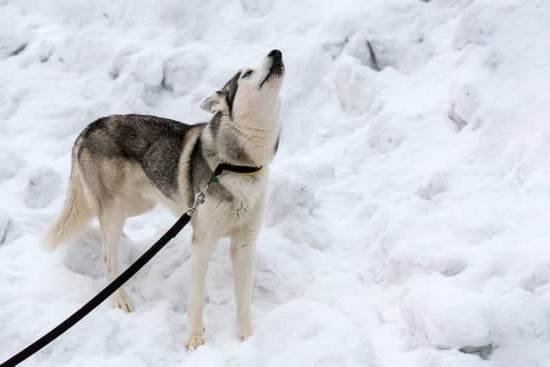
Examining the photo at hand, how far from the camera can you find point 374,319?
3.62m

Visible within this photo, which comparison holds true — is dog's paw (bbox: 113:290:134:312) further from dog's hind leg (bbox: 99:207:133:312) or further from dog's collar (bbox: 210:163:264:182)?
dog's collar (bbox: 210:163:264:182)

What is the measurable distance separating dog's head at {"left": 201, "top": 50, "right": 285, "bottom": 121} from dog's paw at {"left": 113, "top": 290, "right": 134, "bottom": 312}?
4.99 ft

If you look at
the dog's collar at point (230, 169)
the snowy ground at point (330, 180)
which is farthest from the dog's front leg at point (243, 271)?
the dog's collar at point (230, 169)

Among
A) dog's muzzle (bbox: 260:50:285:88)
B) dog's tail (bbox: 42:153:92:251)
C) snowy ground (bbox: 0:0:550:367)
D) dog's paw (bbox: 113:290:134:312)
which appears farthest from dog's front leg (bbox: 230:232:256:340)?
dog's tail (bbox: 42:153:92:251)

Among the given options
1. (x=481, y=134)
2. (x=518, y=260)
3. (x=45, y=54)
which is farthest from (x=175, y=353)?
(x=45, y=54)

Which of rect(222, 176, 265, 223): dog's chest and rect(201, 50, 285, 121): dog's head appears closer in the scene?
rect(201, 50, 285, 121): dog's head

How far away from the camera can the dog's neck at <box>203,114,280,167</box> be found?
3.45 metres

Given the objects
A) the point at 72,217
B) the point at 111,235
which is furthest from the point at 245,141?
the point at 72,217

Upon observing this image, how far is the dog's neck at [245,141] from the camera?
3453 millimetres

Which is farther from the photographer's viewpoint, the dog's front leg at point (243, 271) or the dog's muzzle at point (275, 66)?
the dog's front leg at point (243, 271)

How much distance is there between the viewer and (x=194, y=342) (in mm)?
3656

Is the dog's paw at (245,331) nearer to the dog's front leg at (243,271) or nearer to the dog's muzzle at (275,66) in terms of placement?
the dog's front leg at (243,271)

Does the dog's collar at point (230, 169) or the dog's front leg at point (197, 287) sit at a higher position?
the dog's collar at point (230, 169)

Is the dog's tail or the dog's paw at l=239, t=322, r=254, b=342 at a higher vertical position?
the dog's tail
